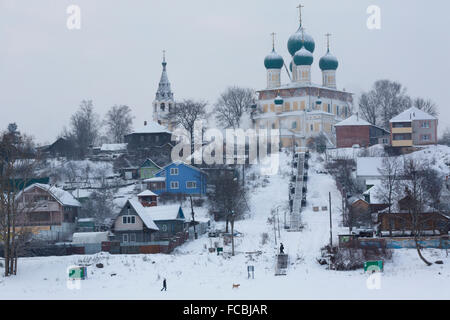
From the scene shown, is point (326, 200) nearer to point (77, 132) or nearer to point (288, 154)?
point (288, 154)

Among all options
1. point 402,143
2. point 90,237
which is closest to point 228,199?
point 90,237

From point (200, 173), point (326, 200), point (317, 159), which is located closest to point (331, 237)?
point (326, 200)

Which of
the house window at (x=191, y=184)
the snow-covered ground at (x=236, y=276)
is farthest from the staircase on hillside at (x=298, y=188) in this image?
the house window at (x=191, y=184)

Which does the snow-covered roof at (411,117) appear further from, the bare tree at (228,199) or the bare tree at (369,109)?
the bare tree at (228,199)

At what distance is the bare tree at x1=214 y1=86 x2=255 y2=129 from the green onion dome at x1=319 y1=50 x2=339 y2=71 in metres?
7.82

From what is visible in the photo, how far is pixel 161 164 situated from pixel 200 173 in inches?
454

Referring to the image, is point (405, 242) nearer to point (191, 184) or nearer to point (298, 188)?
point (298, 188)

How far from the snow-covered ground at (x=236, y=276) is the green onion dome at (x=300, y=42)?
3794 cm

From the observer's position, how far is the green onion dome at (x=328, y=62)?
86.2 meters

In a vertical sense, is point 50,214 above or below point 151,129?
below

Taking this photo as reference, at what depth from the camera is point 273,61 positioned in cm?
8588

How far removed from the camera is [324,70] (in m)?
87.2

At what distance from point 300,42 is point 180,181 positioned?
1160 inches

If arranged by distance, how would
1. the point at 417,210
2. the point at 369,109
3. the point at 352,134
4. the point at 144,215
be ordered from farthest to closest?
the point at 369,109 < the point at 352,134 < the point at 144,215 < the point at 417,210
